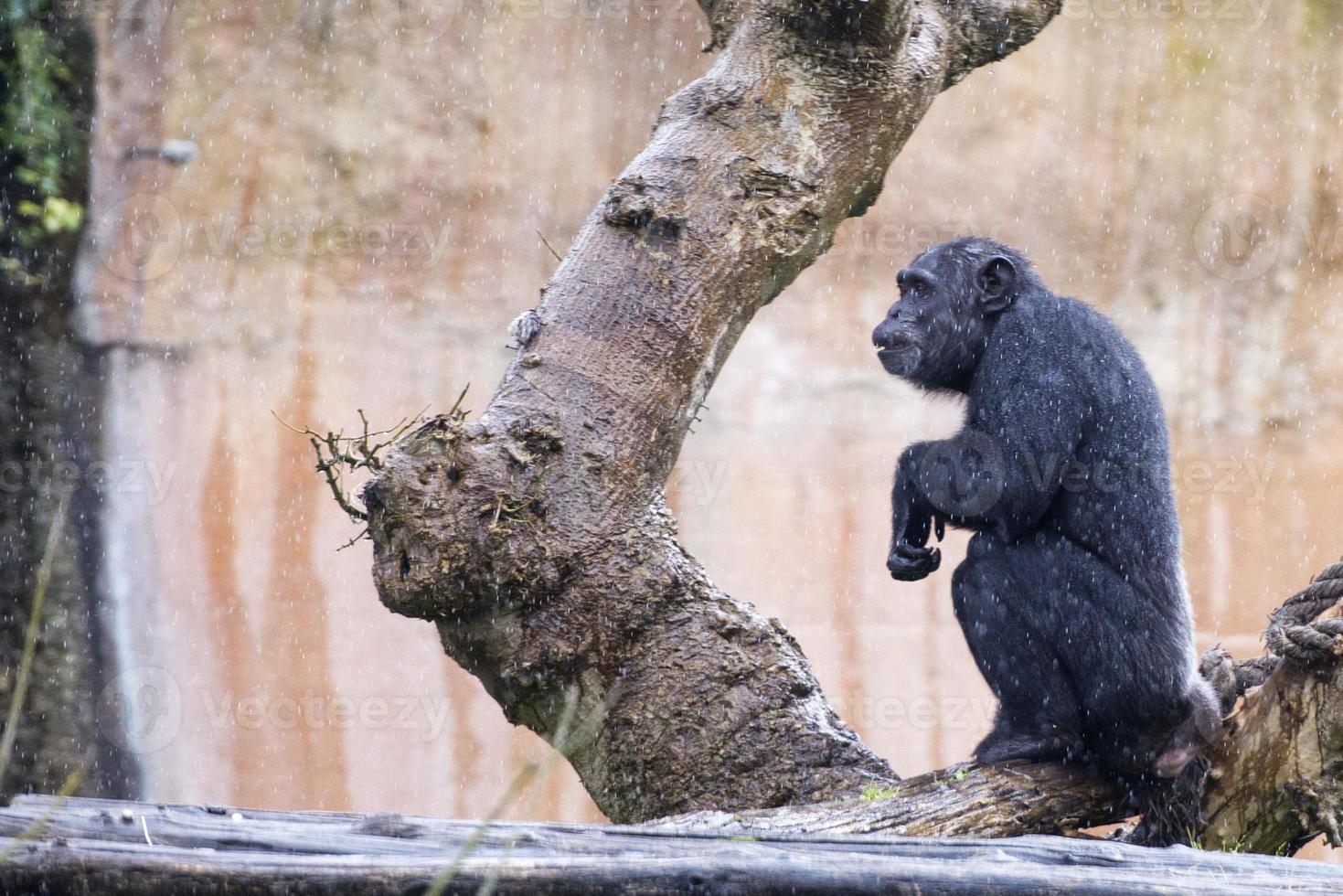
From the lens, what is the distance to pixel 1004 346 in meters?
4.58

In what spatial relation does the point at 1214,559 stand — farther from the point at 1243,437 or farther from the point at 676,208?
the point at 676,208

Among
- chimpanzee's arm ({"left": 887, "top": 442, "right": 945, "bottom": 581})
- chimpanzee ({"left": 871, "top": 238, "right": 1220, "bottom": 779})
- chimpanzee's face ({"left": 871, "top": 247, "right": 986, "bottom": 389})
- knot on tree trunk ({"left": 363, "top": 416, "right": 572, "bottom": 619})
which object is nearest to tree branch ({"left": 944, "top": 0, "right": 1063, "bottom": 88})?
chimpanzee's face ({"left": 871, "top": 247, "right": 986, "bottom": 389})

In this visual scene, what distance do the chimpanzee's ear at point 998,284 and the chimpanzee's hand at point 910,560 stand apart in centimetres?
106

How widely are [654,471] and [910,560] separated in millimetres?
993

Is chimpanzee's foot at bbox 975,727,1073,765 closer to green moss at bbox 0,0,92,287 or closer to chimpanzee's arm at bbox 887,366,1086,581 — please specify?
chimpanzee's arm at bbox 887,366,1086,581

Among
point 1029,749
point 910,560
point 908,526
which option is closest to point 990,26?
point 908,526

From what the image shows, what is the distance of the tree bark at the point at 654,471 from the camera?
13.8 feet

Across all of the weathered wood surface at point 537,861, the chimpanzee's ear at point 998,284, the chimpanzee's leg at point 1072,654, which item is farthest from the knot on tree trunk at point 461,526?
the chimpanzee's ear at point 998,284

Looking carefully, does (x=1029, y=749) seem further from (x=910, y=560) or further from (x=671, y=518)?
(x=671, y=518)

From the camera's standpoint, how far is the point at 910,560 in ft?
15.3

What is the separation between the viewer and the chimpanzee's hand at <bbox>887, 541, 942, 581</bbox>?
183 inches

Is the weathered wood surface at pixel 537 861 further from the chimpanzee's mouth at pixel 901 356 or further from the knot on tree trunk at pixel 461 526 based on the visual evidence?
the chimpanzee's mouth at pixel 901 356

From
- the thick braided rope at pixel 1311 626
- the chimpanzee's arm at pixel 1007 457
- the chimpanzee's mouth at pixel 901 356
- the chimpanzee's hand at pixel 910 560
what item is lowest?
the thick braided rope at pixel 1311 626

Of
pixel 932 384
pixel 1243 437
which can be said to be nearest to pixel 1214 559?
pixel 1243 437
